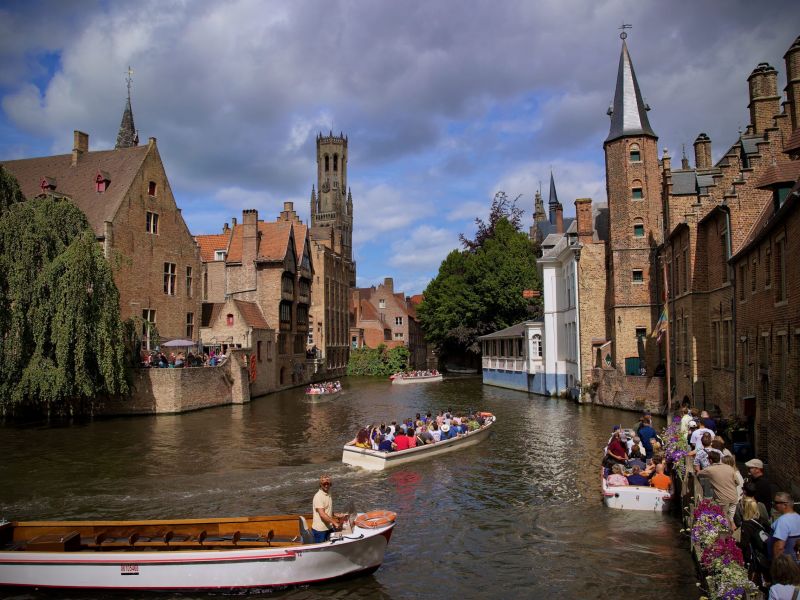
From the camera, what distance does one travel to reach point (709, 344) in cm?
2478

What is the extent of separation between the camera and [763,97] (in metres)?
25.5

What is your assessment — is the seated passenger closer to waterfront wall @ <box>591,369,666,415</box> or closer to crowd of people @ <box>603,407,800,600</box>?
crowd of people @ <box>603,407,800,600</box>

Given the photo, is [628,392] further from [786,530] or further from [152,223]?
[152,223]

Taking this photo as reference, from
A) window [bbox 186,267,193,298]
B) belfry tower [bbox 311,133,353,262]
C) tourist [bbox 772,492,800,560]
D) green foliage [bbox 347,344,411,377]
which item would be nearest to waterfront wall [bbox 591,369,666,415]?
tourist [bbox 772,492,800,560]

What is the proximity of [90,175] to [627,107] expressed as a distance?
33.9 metres

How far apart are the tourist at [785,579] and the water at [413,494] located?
4.59m

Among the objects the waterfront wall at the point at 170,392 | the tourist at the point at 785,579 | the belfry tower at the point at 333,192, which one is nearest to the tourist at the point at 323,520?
the tourist at the point at 785,579

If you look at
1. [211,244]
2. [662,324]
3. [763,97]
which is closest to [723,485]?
[662,324]

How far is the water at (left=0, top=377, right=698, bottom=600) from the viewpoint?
1097 cm

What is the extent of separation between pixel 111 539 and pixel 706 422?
15613 millimetres

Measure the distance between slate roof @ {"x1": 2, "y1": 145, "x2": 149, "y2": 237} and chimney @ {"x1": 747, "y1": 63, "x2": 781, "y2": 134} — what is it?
33417 millimetres

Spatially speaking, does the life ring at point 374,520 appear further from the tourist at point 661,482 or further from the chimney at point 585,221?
the chimney at point 585,221

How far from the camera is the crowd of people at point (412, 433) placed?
2025 centimetres

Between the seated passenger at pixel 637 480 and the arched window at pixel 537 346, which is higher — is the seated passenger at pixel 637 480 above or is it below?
below
